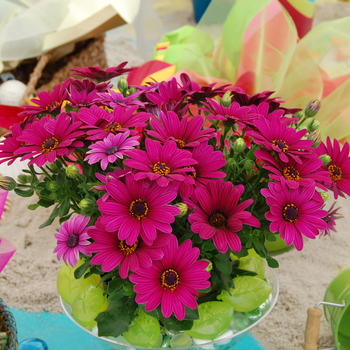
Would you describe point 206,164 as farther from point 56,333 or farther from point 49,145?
point 56,333

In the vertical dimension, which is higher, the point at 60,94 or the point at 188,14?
the point at 60,94

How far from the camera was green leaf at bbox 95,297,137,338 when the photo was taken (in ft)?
0.87

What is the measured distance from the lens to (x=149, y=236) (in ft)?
0.66

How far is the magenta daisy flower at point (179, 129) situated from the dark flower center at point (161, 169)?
0.08 ft

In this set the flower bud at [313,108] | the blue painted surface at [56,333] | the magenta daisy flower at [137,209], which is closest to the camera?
the magenta daisy flower at [137,209]

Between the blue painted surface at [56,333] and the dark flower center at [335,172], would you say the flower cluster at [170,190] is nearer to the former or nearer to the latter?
the dark flower center at [335,172]

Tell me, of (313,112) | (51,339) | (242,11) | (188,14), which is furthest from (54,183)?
(188,14)

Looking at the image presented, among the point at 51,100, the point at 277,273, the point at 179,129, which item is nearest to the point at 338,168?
the point at 179,129

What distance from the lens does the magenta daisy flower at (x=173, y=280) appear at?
22 centimetres

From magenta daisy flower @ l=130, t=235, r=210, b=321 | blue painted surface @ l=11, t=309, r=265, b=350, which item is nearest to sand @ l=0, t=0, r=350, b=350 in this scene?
blue painted surface @ l=11, t=309, r=265, b=350

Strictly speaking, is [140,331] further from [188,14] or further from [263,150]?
[188,14]

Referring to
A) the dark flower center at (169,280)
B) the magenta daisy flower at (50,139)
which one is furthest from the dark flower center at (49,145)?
the dark flower center at (169,280)

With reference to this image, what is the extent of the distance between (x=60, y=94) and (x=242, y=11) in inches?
19.7

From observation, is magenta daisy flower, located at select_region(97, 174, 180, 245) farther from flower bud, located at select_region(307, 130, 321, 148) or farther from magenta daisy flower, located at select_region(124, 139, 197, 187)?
flower bud, located at select_region(307, 130, 321, 148)
